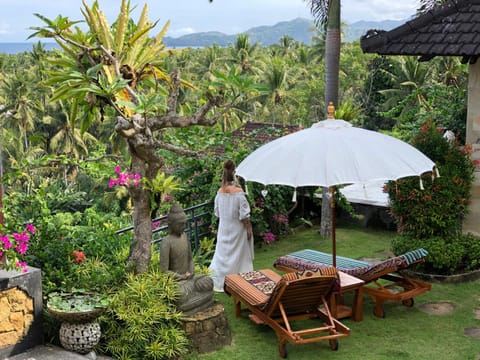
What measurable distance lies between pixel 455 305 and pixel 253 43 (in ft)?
134

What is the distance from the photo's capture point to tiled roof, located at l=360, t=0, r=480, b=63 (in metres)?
7.64

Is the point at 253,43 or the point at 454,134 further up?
the point at 253,43

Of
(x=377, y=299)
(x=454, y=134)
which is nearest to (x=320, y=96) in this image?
(x=454, y=134)

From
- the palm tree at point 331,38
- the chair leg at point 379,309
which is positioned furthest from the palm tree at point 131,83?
the palm tree at point 331,38

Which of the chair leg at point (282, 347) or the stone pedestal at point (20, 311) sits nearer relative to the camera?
the stone pedestal at point (20, 311)

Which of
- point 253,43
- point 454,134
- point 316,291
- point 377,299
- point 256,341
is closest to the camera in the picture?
point 316,291

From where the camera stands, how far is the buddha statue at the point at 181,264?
6113 millimetres

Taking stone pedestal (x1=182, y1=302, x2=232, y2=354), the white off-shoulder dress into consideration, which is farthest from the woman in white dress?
stone pedestal (x1=182, y1=302, x2=232, y2=354)

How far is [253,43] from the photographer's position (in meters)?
46.1

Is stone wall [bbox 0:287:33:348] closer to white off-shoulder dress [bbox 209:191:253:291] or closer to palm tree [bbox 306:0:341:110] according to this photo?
white off-shoulder dress [bbox 209:191:253:291]

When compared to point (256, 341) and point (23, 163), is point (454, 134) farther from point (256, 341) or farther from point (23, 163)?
point (23, 163)

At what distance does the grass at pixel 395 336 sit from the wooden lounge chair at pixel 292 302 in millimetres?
175

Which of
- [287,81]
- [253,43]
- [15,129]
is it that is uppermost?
[253,43]

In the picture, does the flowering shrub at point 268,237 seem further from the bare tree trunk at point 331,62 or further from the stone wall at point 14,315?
the stone wall at point 14,315
